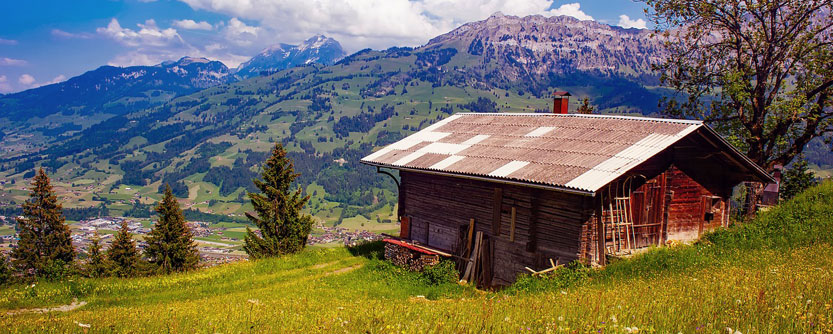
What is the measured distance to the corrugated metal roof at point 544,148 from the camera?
16234 millimetres

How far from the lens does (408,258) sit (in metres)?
21.8

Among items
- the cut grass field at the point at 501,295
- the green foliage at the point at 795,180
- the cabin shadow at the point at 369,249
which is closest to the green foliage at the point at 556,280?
the cut grass field at the point at 501,295

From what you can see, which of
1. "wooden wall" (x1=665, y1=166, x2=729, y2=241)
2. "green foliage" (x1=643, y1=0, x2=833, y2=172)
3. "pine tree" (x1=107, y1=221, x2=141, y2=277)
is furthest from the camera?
"pine tree" (x1=107, y1=221, x2=141, y2=277)

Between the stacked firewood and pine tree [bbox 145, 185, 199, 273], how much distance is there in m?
19.0

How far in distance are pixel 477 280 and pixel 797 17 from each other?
1922cm

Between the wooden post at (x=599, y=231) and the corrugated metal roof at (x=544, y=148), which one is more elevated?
the corrugated metal roof at (x=544, y=148)

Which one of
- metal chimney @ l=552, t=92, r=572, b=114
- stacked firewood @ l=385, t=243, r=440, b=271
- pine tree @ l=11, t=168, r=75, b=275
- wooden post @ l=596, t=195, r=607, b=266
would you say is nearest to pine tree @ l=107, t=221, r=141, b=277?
pine tree @ l=11, t=168, r=75, b=275

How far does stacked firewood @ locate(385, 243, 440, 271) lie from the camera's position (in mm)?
20922

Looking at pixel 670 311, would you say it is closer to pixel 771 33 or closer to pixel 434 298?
pixel 434 298

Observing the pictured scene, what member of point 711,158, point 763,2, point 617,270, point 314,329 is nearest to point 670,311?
point 314,329

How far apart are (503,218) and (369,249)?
10.0 m

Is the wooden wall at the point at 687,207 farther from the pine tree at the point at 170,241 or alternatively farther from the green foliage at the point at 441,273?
the pine tree at the point at 170,241

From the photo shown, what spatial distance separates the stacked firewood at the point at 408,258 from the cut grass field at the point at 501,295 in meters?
0.62

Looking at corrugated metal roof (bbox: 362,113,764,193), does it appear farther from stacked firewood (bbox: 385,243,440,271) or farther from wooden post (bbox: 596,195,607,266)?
stacked firewood (bbox: 385,243,440,271)
